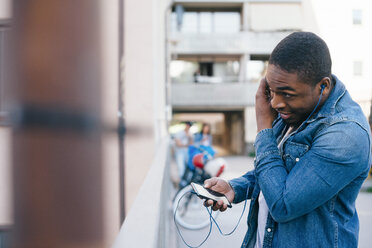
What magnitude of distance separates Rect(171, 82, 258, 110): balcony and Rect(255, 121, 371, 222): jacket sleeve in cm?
2262

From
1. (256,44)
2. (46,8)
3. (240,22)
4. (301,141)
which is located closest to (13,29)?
(46,8)

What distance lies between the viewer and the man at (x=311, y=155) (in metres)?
1.18

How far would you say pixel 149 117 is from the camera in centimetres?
644

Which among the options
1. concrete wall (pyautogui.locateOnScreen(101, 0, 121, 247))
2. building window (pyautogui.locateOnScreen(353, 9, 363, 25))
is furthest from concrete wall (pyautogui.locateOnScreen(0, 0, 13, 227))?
building window (pyautogui.locateOnScreen(353, 9, 363, 25))

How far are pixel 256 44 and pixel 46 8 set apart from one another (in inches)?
892

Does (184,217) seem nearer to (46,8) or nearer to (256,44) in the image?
(46,8)

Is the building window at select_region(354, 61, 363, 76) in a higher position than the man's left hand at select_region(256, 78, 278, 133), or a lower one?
higher

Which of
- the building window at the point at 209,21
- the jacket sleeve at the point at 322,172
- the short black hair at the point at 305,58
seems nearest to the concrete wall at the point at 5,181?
the jacket sleeve at the point at 322,172

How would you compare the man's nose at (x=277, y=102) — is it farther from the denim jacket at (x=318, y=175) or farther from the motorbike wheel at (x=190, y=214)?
the motorbike wheel at (x=190, y=214)

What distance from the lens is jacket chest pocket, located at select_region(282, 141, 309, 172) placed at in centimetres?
132

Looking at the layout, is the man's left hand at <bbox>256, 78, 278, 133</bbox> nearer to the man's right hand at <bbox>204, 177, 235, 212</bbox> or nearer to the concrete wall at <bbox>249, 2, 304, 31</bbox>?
the man's right hand at <bbox>204, 177, 235, 212</bbox>

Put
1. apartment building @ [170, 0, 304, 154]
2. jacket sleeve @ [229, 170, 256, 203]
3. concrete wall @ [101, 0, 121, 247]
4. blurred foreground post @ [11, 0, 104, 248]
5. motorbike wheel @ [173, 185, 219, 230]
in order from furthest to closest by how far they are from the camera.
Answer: apartment building @ [170, 0, 304, 154] < motorbike wheel @ [173, 185, 219, 230] < concrete wall @ [101, 0, 121, 247] < blurred foreground post @ [11, 0, 104, 248] < jacket sleeve @ [229, 170, 256, 203]

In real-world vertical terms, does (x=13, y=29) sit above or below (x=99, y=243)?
above

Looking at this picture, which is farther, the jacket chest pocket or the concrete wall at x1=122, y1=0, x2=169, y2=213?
the concrete wall at x1=122, y1=0, x2=169, y2=213
